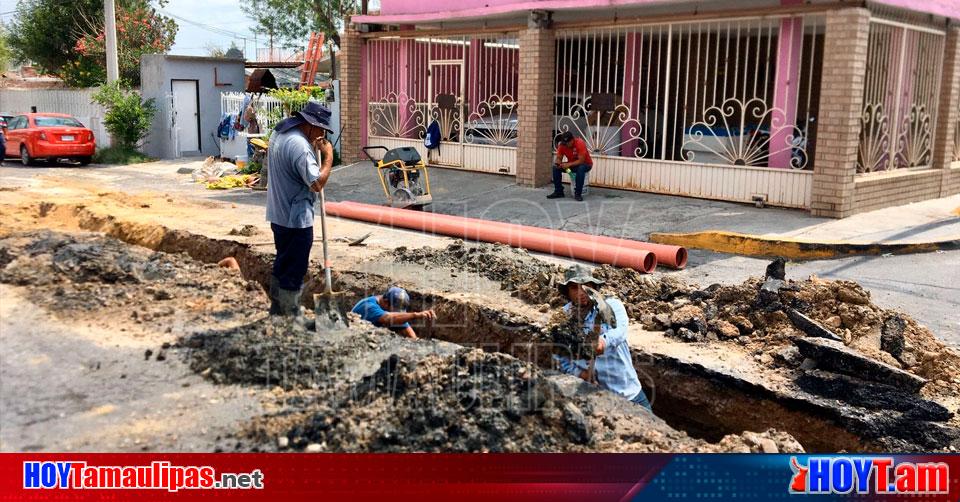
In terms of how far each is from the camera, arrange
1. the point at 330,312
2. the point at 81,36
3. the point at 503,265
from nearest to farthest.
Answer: the point at 330,312
the point at 503,265
the point at 81,36

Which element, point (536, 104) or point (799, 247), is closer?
point (799, 247)

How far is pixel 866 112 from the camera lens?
11.6 m

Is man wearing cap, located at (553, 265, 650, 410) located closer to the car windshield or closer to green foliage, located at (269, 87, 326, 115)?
green foliage, located at (269, 87, 326, 115)

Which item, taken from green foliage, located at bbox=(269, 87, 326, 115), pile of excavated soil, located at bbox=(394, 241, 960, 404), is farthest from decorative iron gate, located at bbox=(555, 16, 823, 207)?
green foliage, located at bbox=(269, 87, 326, 115)

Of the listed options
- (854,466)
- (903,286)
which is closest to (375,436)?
(854,466)

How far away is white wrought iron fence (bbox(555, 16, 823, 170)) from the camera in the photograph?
37.8 feet

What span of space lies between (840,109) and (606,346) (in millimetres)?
6887

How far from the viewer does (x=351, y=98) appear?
1766 centimetres

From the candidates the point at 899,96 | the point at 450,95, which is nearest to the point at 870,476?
the point at 899,96

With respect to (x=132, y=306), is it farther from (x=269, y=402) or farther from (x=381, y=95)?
(x=381, y=95)

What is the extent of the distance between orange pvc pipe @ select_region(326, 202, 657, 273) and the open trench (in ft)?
6.60

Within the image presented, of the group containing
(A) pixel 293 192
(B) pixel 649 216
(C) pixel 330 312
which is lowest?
(C) pixel 330 312

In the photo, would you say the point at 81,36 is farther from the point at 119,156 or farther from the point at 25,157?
the point at 25,157

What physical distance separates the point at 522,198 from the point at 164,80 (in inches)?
544
